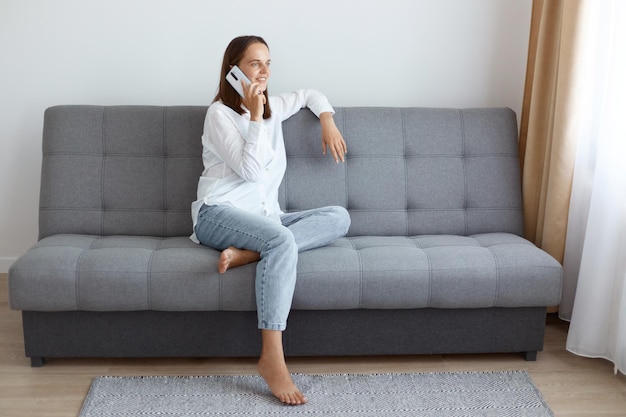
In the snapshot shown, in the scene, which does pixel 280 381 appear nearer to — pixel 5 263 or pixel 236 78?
pixel 236 78

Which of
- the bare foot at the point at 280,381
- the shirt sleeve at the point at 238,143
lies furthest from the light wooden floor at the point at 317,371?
the shirt sleeve at the point at 238,143

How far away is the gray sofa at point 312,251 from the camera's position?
8.01 ft

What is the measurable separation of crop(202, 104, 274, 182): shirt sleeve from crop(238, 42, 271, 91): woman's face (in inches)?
6.3

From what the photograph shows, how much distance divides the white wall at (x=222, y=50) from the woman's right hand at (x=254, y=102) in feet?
2.23

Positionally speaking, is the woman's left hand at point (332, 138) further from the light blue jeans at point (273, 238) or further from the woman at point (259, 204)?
the light blue jeans at point (273, 238)

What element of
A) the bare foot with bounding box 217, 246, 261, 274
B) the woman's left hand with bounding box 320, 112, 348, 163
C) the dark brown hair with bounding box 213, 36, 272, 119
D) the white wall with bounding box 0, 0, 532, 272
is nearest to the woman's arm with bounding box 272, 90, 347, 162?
the woman's left hand with bounding box 320, 112, 348, 163

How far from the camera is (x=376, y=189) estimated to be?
2955 millimetres

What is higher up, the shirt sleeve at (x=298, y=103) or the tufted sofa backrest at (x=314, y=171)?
the shirt sleeve at (x=298, y=103)

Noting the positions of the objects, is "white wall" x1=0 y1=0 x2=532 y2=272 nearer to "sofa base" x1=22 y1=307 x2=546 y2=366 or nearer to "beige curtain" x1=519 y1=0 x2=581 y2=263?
"beige curtain" x1=519 y1=0 x2=581 y2=263

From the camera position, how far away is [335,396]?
2373 millimetres

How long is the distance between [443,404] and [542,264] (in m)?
Answer: 0.61

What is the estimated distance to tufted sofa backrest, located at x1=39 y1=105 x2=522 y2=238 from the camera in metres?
2.87

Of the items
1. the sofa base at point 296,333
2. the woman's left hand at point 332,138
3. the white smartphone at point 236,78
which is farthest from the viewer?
the woman's left hand at point 332,138

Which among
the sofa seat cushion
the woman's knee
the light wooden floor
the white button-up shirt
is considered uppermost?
the white button-up shirt
